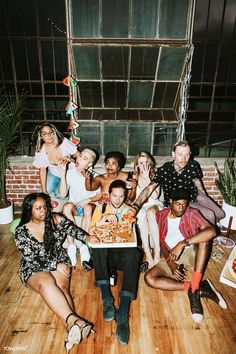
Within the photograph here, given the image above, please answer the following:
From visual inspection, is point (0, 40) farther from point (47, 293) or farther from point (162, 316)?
point (162, 316)

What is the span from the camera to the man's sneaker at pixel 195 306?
9.21ft

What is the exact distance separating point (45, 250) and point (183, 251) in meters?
1.64

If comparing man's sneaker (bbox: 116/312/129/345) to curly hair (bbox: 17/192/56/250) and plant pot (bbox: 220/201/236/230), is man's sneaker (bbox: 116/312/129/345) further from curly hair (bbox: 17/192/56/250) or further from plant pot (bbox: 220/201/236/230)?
plant pot (bbox: 220/201/236/230)

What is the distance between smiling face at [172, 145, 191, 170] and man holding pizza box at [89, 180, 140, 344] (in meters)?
1.01

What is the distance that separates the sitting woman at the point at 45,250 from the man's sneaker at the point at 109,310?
338 millimetres

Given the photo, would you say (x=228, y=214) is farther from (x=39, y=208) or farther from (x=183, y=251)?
(x=39, y=208)

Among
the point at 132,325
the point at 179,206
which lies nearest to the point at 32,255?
the point at 132,325

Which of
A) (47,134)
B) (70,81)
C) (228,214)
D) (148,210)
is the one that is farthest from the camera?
(70,81)

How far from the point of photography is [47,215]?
9.95ft

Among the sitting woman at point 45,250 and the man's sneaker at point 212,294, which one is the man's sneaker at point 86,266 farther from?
the man's sneaker at point 212,294

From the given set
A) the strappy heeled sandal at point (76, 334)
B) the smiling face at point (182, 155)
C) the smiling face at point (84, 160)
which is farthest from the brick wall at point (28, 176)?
the strappy heeled sandal at point (76, 334)

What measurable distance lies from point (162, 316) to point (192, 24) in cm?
417

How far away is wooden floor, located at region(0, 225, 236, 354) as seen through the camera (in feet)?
8.38

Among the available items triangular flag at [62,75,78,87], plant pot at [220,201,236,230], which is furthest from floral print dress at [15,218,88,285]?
triangular flag at [62,75,78,87]
